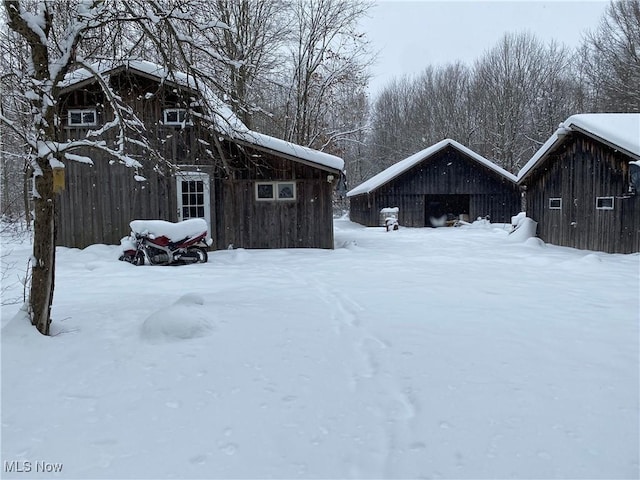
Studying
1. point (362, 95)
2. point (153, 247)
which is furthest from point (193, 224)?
point (362, 95)

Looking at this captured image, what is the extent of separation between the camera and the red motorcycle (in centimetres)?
1013

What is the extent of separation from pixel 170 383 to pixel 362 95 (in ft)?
78.7

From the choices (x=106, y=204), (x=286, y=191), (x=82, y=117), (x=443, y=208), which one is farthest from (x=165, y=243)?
(x=443, y=208)

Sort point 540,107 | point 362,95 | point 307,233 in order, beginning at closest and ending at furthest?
point 307,233, point 362,95, point 540,107

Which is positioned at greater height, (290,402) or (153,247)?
(153,247)

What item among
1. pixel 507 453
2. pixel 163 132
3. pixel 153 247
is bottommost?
pixel 507 453

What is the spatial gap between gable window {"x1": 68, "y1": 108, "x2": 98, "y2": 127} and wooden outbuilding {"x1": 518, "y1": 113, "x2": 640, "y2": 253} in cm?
1339

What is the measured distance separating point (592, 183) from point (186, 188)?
38.1 feet

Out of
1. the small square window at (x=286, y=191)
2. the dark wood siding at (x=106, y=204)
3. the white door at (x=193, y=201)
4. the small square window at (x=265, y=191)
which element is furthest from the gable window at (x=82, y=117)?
the small square window at (x=286, y=191)

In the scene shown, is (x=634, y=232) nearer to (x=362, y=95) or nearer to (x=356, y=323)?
(x=356, y=323)

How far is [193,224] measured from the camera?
10492 millimetres

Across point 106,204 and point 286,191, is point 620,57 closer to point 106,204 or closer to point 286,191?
point 286,191

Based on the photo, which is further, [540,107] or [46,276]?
[540,107]

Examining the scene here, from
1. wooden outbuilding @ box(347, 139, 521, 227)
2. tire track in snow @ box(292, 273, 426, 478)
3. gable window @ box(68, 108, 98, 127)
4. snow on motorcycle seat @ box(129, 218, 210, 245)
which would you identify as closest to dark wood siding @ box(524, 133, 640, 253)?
wooden outbuilding @ box(347, 139, 521, 227)
